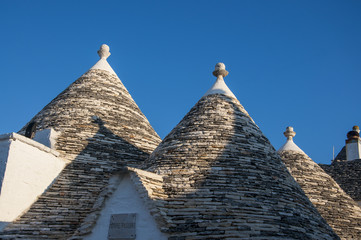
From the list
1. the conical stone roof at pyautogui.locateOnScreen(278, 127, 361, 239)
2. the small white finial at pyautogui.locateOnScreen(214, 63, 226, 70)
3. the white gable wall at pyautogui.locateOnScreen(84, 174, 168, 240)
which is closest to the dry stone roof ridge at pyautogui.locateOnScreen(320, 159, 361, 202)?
the conical stone roof at pyautogui.locateOnScreen(278, 127, 361, 239)

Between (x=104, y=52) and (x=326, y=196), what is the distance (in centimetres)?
763

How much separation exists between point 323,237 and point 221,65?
17.4ft

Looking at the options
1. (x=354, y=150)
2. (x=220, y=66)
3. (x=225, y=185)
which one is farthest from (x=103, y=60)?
(x=354, y=150)

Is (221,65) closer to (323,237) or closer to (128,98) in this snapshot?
(128,98)

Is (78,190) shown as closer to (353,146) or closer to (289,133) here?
(289,133)

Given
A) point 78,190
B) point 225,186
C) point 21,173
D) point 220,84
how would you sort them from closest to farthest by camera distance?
point 225,186, point 21,173, point 78,190, point 220,84

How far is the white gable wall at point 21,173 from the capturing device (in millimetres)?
9594

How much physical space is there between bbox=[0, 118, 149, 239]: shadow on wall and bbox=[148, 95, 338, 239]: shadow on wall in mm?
1229

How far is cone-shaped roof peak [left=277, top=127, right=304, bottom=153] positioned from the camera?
14062 millimetres

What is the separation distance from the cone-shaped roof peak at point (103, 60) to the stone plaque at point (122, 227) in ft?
22.4

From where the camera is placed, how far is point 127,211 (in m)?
8.46

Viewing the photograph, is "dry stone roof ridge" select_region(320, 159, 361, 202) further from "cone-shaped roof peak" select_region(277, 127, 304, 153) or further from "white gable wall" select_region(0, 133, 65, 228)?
"white gable wall" select_region(0, 133, 65, 228)

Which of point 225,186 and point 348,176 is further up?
point 348,176

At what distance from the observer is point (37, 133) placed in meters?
11.9
